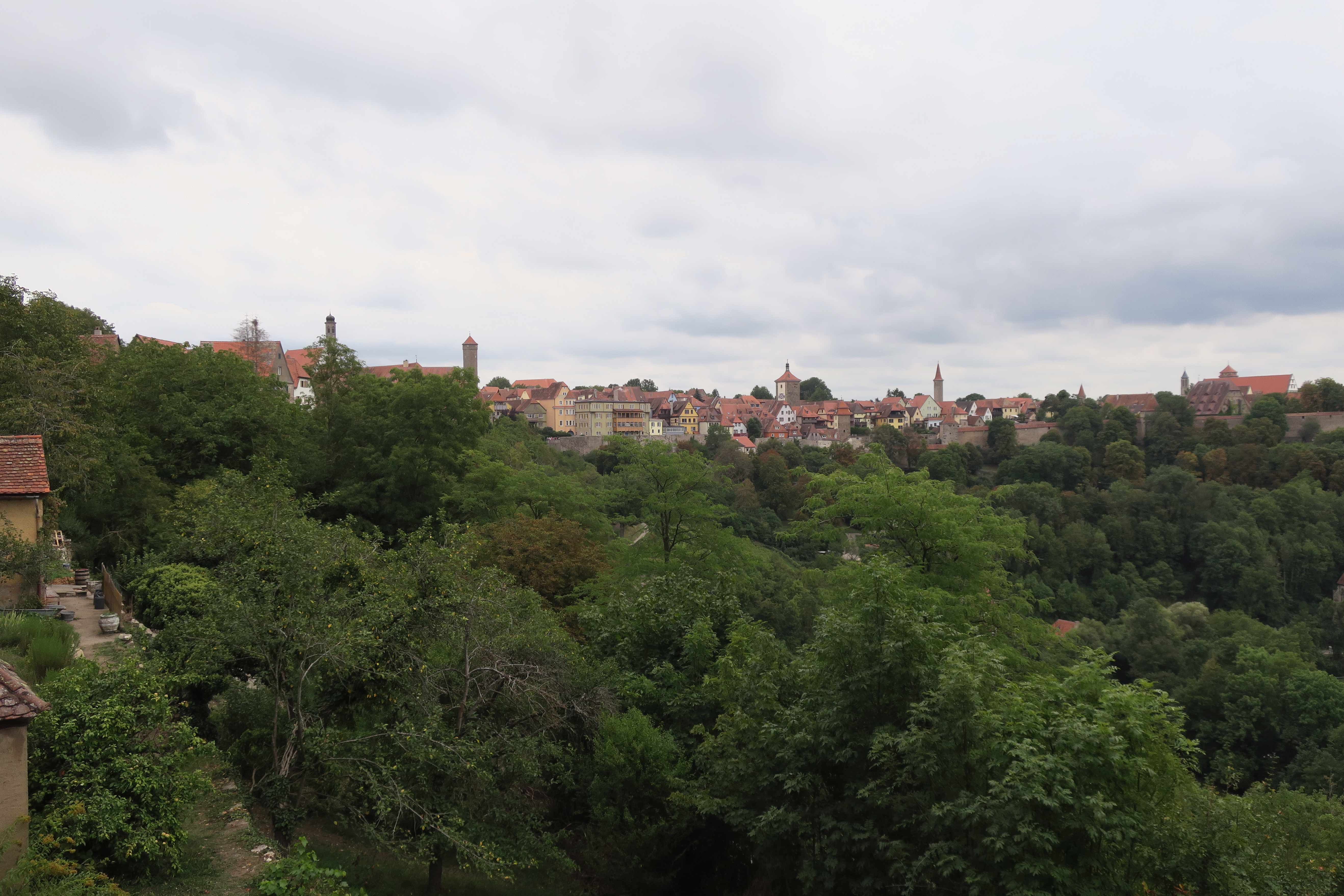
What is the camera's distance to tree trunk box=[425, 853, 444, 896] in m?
10.5

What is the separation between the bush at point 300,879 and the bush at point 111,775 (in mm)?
895

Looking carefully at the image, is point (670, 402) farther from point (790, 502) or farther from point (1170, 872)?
point (1170, 872)

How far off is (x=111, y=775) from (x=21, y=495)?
34.4 ft

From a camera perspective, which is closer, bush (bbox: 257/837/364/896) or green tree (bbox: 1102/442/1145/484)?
bush (bbox: 257/837/364/896)

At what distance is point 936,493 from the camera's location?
54.4ft

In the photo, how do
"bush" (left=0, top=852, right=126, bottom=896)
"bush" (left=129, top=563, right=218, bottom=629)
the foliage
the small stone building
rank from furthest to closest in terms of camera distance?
1. the foliage
2. "bush" (left=129, top=563, right=218, bottom=629)
3. the small stone building
4. "bush" (left=0, top=852, right=126, bottom=896)

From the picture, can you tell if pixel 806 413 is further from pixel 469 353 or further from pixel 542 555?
pixel 542 555

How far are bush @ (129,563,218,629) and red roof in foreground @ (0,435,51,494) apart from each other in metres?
3.59

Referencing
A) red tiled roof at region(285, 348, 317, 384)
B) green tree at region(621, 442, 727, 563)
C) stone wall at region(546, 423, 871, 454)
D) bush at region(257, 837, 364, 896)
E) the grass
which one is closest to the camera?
bush at region(257, 837, 364, 896)

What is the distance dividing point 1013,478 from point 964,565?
7701 centimetres

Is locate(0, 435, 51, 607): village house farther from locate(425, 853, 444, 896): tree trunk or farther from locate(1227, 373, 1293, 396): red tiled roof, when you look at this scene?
locate(1227, 373, 1293, 396): red tiled roof

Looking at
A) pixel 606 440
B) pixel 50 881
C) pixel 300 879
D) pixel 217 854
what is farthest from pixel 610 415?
pixel 50 881

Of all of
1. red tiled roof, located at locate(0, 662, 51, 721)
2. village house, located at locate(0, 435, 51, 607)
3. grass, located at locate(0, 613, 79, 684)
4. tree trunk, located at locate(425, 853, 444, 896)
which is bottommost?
tree trunk, located at locate(425, 853, 444, 896)

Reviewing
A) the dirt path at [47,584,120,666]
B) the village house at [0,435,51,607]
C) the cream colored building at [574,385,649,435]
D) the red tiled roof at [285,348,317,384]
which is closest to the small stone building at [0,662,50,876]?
the dirt path at [47,584,120,666]
